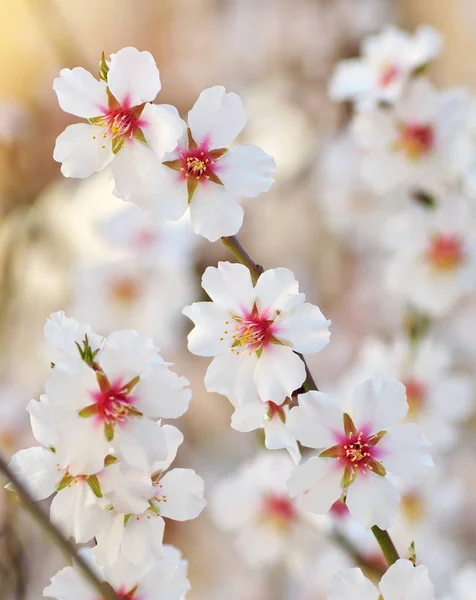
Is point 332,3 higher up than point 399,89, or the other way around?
point 332,3

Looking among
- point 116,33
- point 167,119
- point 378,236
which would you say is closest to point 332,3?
point 116,33

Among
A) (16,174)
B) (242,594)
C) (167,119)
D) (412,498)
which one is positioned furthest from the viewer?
(242,594)

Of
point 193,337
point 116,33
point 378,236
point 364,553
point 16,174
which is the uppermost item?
point 116,33

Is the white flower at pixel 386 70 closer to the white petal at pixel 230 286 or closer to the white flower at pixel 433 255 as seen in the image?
the white flower at pixel 433 255

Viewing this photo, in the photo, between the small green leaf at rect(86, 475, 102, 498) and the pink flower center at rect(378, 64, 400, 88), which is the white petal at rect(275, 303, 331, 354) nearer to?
the small green leaf at rect(86, 475, 102, 498)

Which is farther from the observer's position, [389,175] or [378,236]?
[378,236]

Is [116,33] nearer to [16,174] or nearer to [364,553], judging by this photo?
[16,174]

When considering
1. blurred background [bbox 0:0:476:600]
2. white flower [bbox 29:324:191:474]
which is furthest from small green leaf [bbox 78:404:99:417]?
blurred background [bbox 0:0:476:600]
